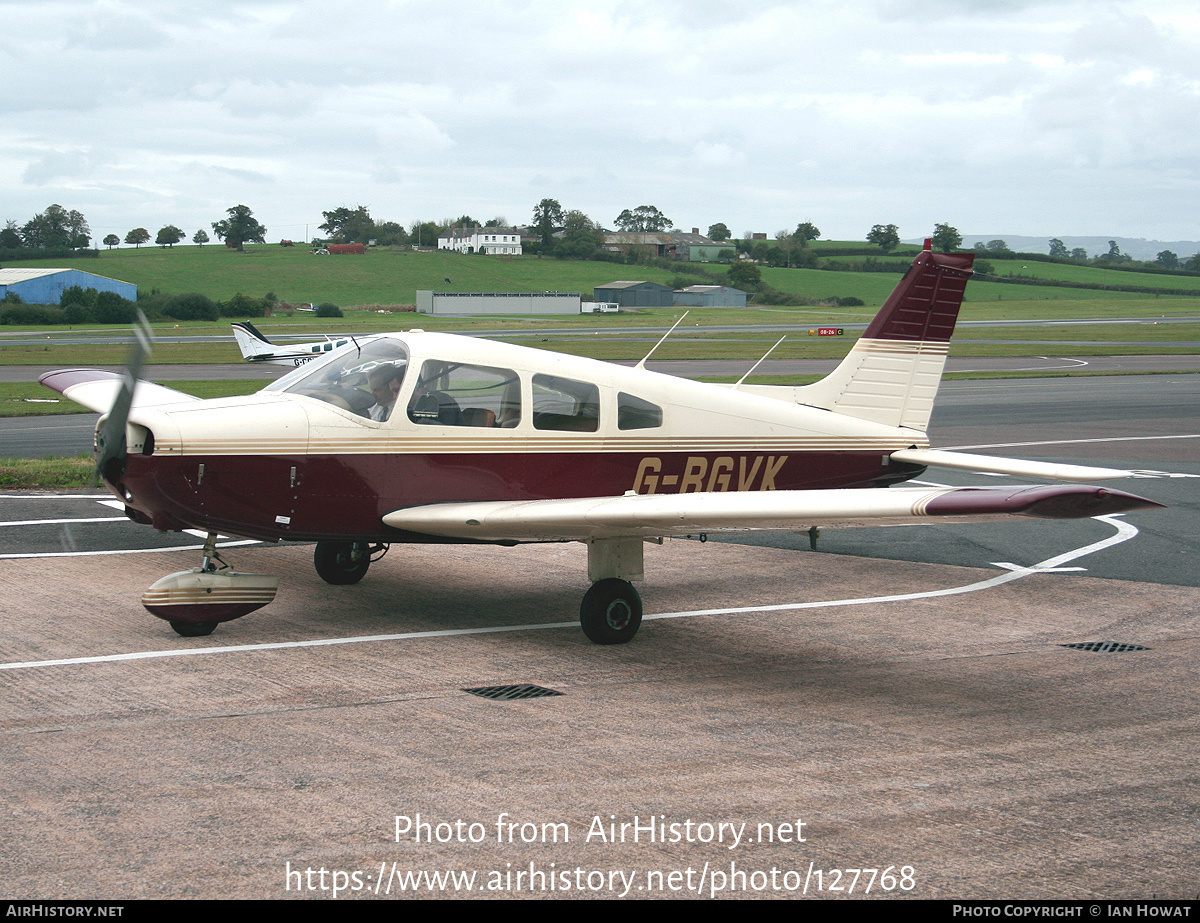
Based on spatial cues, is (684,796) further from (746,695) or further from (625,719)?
(746,695)

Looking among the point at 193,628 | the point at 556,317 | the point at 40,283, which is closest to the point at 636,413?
the point at 193,628

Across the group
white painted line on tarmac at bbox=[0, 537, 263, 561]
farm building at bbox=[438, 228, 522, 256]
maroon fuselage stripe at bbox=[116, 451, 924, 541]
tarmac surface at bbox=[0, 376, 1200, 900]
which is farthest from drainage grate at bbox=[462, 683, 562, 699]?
farm building at bbox=[438, 228, 522, 256]

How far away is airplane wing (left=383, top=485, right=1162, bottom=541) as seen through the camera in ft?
20.4

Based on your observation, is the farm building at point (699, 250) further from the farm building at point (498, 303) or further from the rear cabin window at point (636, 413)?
the rear cabin window at point (636, 413)

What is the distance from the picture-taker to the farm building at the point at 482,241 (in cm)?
17225

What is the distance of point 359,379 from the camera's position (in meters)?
8.85

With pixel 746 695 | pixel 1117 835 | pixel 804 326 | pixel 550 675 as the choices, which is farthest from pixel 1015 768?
pixel 804 326

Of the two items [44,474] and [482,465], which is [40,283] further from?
[482,465]

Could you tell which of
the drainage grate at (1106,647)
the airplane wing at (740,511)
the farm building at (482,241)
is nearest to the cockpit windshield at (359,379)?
the airplane wing at (740,511)

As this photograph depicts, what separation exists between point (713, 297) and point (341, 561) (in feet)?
387

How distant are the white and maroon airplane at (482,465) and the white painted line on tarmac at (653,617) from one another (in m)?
0.40

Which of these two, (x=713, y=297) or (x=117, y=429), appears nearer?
(x=117, y=429)

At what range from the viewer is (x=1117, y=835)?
5.12 m
